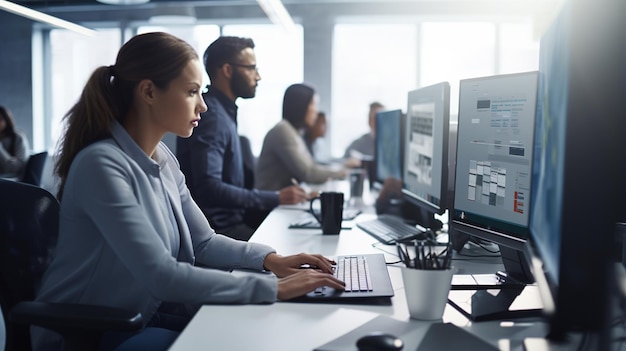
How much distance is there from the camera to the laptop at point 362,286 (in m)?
1.20

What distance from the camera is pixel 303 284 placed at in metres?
1.21

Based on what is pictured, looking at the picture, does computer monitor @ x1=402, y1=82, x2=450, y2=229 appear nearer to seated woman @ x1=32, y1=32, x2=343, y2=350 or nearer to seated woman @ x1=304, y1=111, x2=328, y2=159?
seated woman @ x1=32, y1=32, x2=343, y2=350

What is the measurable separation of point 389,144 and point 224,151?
2.56 ft

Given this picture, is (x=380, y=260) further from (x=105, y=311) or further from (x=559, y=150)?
(x=559, y=150)

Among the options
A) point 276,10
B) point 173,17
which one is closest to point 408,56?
point 173,17

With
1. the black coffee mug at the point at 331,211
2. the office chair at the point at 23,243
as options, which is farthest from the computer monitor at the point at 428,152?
the office chair at the point at 23,243

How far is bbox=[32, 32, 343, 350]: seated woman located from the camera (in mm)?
1172

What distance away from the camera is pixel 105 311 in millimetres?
1115

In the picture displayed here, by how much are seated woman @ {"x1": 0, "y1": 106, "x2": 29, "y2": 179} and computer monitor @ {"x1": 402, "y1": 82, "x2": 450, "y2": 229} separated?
14.4 feet

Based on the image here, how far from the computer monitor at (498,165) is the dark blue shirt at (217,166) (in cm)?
136

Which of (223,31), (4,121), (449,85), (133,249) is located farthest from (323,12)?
(133,249)

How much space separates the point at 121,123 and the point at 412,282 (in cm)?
79

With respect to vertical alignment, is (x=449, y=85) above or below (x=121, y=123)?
above

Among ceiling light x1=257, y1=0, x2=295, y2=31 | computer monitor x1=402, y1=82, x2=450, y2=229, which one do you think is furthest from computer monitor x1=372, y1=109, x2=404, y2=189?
ceiling light x1=257, y1=0, x2=295, y2=31
